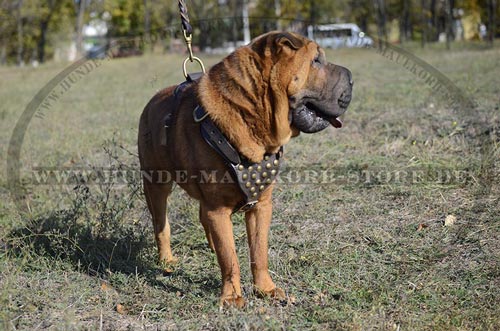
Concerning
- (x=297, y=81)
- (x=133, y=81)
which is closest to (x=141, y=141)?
(x=297, y=81)

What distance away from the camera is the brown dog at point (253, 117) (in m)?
3.33

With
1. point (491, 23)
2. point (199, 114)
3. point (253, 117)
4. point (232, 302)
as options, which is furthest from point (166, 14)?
point (232, 302)

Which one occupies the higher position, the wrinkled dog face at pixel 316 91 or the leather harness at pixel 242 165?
the wrinkled dog face at pixel 316 91

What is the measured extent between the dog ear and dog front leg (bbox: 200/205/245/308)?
1064 millimetres

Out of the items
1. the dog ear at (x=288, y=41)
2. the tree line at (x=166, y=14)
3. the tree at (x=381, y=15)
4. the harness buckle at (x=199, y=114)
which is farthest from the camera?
the tree line at (x=166, y=14)

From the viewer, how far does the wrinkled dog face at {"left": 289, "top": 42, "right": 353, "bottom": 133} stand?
3.39 meters

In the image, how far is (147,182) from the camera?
4617 mm

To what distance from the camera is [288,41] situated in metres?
3.29

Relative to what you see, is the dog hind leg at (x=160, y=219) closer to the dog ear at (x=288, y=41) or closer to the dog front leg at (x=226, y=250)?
the dog front leg at (x=226, y=250)

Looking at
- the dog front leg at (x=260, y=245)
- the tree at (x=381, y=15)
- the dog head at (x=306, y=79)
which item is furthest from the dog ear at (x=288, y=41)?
the tree at (x=381, y=15)

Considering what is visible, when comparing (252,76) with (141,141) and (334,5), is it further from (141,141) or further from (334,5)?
(334,5)

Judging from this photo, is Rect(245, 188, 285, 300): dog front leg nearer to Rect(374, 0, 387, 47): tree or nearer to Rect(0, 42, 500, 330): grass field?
Rect(0, 42, 500, 330): grass field

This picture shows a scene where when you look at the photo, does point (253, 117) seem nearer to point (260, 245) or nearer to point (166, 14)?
point (260, 245)

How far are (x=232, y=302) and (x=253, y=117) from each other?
1.17m
